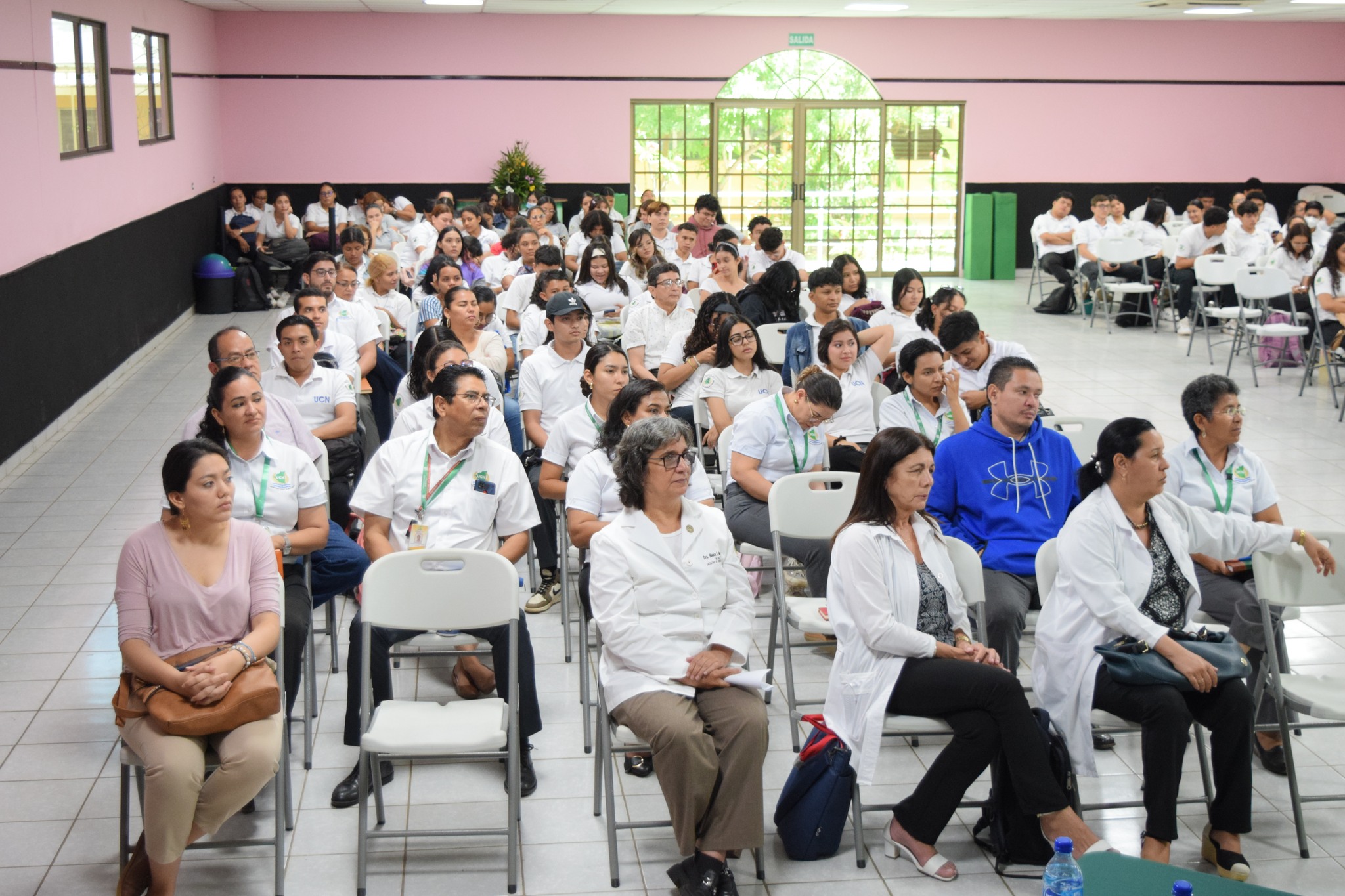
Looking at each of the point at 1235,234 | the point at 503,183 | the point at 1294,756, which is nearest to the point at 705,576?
the point at 1294,756

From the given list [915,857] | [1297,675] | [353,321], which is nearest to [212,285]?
[353,321]

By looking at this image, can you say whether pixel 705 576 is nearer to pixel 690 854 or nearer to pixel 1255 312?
pixel 690 854

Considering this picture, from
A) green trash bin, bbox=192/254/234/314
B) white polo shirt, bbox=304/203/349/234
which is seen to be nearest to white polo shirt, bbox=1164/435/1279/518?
green trash bin, bbox=192/254/234/314

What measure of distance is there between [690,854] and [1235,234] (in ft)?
35.4

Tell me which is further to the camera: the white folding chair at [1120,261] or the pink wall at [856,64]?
the pink wall at [856,64]

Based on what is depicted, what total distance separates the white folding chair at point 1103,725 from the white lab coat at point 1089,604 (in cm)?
3

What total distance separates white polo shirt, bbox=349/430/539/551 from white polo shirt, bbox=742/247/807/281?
645cm

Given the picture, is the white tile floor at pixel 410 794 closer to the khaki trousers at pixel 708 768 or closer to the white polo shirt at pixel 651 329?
the khaki trousers at pixel 708 768

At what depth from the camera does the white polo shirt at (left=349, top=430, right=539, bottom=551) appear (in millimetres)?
4207

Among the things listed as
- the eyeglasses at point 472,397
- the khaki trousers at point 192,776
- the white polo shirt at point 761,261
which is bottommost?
the khaki trousers at point 192,776

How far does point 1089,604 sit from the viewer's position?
11.8 ft

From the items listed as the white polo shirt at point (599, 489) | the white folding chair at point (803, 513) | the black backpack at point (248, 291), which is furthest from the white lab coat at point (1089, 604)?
the black backpack at point (248, 291)

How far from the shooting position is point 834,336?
19.0 ft

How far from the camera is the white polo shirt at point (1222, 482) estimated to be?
4277 mm
